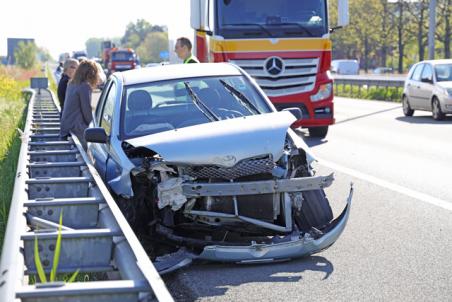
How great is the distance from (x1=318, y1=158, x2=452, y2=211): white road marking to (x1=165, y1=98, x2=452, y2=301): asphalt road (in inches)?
0.4

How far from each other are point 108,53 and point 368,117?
4470 centimetres

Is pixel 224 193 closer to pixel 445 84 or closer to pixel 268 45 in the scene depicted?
pixel 268 45

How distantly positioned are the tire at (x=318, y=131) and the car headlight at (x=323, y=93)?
0.88m

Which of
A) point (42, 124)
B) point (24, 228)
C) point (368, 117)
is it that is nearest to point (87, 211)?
point (24, 228)

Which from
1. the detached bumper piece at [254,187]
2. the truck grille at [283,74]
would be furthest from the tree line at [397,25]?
the detached bumper piece at [254,187]

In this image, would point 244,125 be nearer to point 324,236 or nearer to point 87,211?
point 324,236

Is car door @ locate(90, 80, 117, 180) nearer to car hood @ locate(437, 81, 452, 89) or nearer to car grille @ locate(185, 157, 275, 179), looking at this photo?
car grille @ locate(185, 157, 275, 179)

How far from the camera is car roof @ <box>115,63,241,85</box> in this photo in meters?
8.79

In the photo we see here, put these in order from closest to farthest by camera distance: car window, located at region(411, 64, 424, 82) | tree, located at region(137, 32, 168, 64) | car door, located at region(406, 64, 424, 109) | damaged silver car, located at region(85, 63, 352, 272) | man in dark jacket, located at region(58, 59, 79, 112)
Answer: damaged silver car, located at region(85, 63, 352, 272) → man in dark jacket, located at region(58, 59, 79, 112) → car door, located at region(406, 64, 424, 109) → car window, located at region(411, 64, 424, 82) → tree, located at region(137, 32, 168, 64)

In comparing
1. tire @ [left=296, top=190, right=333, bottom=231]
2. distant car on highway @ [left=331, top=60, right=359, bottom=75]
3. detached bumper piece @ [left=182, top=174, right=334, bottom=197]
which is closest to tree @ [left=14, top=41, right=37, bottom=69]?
distant car on highway @ [left=331, top=60, right=359, bottom=75]

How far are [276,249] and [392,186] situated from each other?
457cm

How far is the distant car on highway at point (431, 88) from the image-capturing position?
22.2m

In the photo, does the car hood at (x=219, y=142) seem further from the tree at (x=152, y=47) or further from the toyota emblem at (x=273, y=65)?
the tree at (x=152, y=47)

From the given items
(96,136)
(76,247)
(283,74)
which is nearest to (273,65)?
(283,74)
